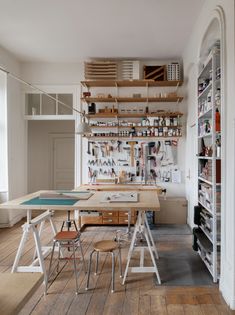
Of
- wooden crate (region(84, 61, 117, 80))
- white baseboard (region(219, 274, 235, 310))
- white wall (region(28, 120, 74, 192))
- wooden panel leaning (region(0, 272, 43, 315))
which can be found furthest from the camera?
white wall (region(28, 120, 74, 192))

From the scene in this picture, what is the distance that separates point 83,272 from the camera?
3154 mm

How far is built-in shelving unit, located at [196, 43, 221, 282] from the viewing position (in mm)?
2842

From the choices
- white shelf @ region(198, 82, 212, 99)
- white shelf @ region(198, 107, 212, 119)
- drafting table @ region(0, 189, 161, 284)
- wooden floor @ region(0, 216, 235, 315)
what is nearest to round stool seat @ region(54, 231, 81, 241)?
drafting table @ region(0, 189, 161, 284)

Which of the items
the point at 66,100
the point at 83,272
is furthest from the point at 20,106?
the point at 83,272

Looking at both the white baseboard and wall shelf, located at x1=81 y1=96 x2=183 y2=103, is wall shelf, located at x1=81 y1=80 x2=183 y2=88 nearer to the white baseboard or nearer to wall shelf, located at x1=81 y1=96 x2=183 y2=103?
wall shelf, located at x1=81 y1=96 x2=183 y2=103

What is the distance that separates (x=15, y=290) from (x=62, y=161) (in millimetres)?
6665

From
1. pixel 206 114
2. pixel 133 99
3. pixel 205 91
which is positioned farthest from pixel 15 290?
pixel 133 99

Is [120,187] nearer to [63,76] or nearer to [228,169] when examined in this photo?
[63,76]

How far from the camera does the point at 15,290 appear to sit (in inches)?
42.8

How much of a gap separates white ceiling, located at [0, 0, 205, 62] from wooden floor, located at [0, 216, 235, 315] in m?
3.35

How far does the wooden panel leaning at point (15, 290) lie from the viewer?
979mm

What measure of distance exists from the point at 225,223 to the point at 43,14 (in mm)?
3538


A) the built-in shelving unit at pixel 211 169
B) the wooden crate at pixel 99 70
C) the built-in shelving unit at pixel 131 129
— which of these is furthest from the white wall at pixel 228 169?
the wooden crate at pixel 99 70

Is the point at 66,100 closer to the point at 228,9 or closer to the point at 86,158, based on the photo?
the point at 86,158
